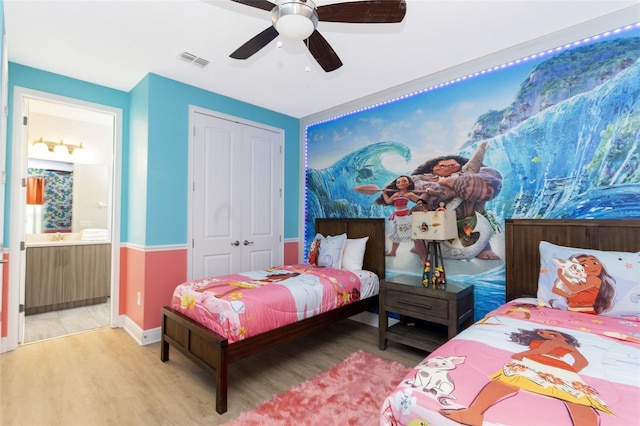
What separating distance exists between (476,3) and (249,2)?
5.20 feet

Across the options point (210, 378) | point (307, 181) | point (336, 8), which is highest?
point (336, 8)

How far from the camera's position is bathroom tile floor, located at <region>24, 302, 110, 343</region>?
327 centimetres

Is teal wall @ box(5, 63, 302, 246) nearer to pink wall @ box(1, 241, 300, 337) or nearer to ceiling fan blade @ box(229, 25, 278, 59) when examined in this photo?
pink wall @ box(1, 241, 300, 337)

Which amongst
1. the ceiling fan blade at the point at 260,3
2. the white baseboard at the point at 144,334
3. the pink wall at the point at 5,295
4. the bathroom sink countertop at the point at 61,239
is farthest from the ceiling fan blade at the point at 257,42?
the bathroom sink countertop at the point at 61,239

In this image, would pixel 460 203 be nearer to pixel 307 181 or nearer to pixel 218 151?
pixel 307 181

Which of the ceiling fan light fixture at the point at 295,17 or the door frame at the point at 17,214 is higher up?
the ceiling fan light fixture at the point at 295,17

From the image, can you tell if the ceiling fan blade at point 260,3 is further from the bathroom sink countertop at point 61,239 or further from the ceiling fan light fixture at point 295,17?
the bathroom sink countertop at point 61,239

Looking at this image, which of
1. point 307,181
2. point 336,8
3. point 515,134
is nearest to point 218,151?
point 307,181

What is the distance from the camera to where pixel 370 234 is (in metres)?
3.66

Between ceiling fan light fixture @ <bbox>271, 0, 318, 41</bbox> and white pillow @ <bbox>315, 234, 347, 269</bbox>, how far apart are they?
2392 millimetres

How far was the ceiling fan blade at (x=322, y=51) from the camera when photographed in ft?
6.29

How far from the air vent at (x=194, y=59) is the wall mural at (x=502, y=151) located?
1872 mm

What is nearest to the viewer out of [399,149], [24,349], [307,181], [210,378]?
[210,378]

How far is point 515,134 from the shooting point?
8.75 feet
